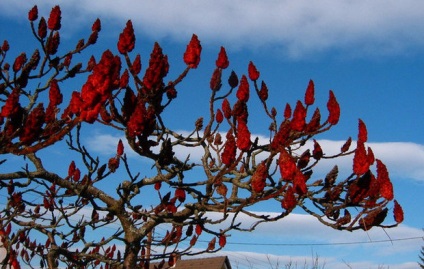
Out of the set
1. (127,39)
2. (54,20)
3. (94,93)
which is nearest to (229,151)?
(127,39)

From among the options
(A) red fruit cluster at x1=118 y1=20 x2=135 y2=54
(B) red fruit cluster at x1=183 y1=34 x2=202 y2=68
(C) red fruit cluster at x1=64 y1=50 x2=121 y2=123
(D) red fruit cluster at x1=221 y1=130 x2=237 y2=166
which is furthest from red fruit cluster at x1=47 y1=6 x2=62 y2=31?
(C) red fruit cluster at x1=64 y1=50 x2=121 y2=123

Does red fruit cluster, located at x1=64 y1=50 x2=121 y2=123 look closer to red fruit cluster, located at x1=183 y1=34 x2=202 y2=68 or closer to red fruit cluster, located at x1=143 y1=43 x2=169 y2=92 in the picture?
red fruit cluster, located at x1=143 y1=43 x2=169 y2=92

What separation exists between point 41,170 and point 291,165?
3.04 metres

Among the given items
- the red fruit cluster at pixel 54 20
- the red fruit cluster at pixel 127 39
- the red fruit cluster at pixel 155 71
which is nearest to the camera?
the red fruit cluster at pixel 155 71

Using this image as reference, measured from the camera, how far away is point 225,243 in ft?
23.2

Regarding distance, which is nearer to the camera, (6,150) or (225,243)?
(6,150)

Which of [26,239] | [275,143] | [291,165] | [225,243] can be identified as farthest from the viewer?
[26,239]

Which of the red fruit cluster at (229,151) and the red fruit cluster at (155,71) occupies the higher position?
the red fruit cluster at (155,71)

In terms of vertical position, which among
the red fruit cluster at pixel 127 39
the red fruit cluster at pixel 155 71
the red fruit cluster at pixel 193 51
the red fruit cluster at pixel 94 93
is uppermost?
the red fruit cluster at pixel 127 39

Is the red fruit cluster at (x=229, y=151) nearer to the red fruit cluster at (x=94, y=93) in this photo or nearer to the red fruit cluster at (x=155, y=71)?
the red fruit cluster at (x=155, y=71)

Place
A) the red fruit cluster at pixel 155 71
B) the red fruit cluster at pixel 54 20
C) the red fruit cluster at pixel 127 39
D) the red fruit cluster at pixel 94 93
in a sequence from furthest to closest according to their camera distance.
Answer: the red fruit cluster at pixel 54 20
the red fruit cluster at pixel 127 39
the red fruit cluster at pixel 155 71
the red fruit cluster at pixel 94 93

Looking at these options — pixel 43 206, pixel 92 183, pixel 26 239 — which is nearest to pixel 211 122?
pixel 92 183

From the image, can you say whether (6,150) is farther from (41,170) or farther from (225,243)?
(225,243)

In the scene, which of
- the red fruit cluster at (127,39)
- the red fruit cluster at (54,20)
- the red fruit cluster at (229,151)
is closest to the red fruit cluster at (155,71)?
the red fruit cluster at (127,39)
